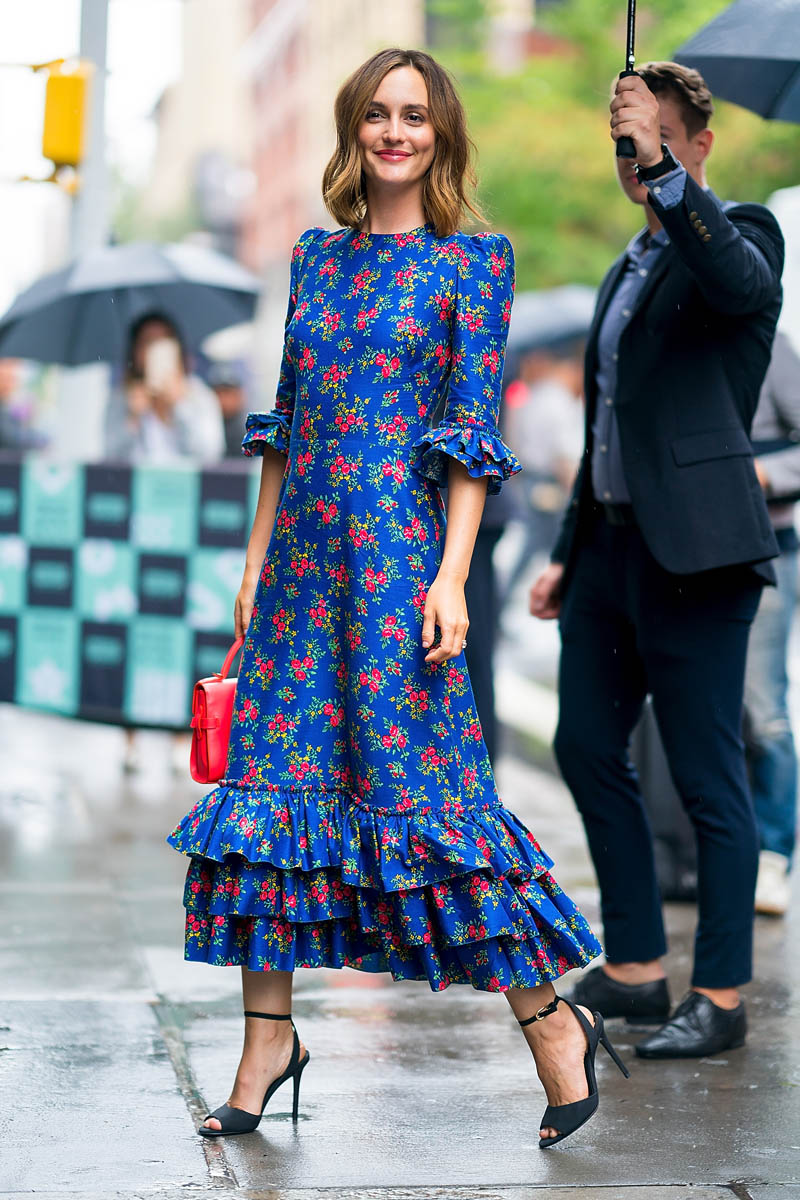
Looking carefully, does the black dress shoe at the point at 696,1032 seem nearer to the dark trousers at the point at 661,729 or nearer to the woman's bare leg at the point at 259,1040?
the dark trousers at the point at 661,729

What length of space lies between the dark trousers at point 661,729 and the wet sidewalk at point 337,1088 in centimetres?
14

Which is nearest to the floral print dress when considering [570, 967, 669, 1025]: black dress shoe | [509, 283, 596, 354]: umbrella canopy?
[570, 967, 669, 1025]: black dress shoe

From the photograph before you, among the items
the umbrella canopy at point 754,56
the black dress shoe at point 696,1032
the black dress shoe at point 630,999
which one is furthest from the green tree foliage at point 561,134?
the black dress shoe at point 696,1032

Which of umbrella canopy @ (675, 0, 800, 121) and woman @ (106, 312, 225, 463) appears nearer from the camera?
umbrella canopy @ (675, 0, 800, 121)

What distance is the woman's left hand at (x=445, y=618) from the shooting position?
322 cm

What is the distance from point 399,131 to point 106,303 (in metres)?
5.48

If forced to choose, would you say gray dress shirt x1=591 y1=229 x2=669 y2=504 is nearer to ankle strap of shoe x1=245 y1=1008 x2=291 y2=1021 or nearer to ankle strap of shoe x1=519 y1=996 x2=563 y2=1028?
ankle strap of shoe x1=519 y1=996 x2=563 y2=1028

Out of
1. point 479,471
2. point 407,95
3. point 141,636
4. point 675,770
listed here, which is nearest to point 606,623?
point 675,770

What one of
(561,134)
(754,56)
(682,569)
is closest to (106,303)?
(754,56)

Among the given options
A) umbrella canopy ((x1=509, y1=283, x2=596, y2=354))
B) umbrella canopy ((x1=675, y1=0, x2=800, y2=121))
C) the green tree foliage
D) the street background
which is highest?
the green tree foliage

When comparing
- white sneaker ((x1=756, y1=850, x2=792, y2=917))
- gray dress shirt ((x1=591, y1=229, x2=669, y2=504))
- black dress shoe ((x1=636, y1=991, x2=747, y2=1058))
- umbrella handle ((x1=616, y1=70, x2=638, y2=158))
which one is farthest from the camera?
white sneaker ((x1=756, y1=850, x2=792, y2=917))

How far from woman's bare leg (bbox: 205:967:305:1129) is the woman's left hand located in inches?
27.0

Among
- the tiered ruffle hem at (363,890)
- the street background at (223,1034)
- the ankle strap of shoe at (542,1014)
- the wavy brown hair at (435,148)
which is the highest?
the wavy brown hair at (435,148)

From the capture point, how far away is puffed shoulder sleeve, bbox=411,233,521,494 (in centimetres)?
326
